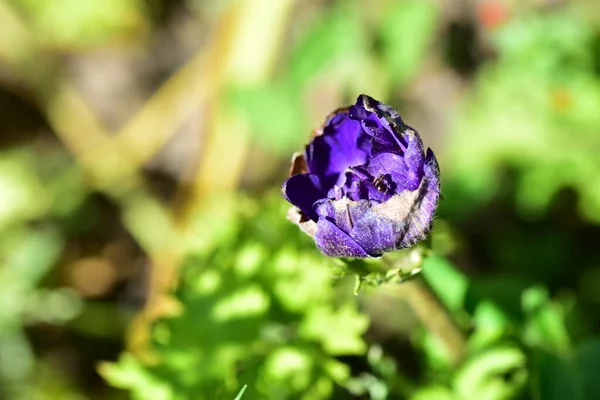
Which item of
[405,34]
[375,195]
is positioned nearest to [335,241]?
[375,195]

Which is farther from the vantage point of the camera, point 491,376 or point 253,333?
point 253,333

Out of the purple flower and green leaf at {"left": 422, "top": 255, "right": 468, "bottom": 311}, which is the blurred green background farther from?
the purple flower

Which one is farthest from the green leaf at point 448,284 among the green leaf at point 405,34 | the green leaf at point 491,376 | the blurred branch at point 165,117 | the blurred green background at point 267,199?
the blurred branch at point 165,117

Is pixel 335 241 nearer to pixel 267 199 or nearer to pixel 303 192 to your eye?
pixel 303 192

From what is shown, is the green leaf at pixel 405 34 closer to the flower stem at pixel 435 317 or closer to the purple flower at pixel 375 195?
the flower stem at pixel 435 317

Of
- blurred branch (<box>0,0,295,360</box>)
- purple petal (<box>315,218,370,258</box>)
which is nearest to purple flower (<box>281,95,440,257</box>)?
purple petal (<box>315,218,370,258</box>)

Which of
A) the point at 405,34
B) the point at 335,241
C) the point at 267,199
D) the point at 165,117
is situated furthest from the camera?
the point at 165,117
